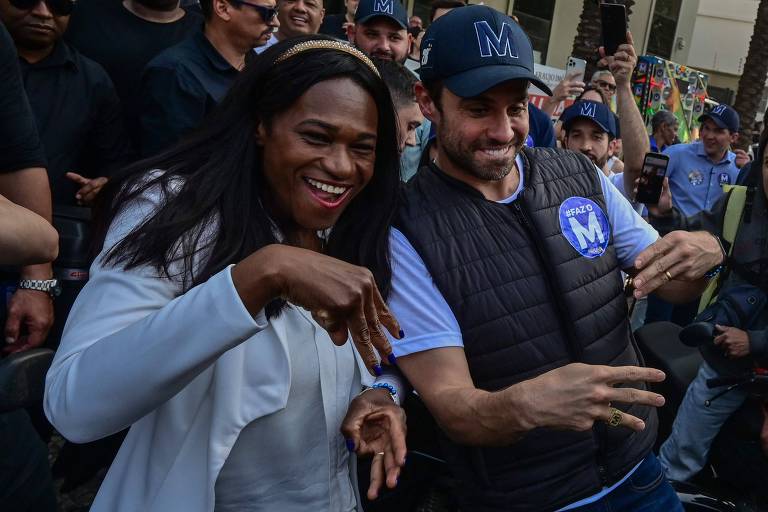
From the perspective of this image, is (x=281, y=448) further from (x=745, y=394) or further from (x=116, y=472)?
(x=745, y=394)

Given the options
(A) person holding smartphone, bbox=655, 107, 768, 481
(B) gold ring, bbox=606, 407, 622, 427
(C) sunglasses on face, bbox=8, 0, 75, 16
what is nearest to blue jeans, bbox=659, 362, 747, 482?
(A) person holding smartphone, bbox=655, 107, 768, 481

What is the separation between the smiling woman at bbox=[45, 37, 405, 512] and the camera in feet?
4.29

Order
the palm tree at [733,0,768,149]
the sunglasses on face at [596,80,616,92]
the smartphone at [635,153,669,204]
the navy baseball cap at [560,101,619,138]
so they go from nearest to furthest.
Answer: the smartphone at [635,153,669,204] → the navy baseball cap at [560,101,619,138] → the sunglasses on face at [596,80,616,92] → the palm tree at [733,0,768,149]

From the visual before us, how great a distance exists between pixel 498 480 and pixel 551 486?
135mm

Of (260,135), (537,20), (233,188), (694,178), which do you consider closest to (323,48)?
(260,135)

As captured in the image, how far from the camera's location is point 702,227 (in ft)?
11.2

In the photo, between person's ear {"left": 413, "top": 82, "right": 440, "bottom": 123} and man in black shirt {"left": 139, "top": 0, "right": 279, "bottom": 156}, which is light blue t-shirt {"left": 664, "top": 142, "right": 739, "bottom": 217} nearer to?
man in black shirt {"left": 139, "top": 0, "right": 279, "bottom": 156}

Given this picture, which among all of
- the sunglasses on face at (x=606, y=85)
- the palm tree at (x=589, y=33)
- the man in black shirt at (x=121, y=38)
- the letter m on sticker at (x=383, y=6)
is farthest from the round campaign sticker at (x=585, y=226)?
the palm tree at (x=589, y=33)

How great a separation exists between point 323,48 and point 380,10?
2.65 meters

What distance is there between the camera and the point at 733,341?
3.00 m

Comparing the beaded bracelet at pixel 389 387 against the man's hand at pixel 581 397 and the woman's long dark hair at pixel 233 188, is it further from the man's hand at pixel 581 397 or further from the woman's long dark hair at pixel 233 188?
the man's hand at pixel 581 397

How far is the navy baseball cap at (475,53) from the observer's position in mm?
2033

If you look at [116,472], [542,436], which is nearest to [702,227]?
[542,436]

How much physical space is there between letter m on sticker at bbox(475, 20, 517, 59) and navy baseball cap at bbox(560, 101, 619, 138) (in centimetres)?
274
